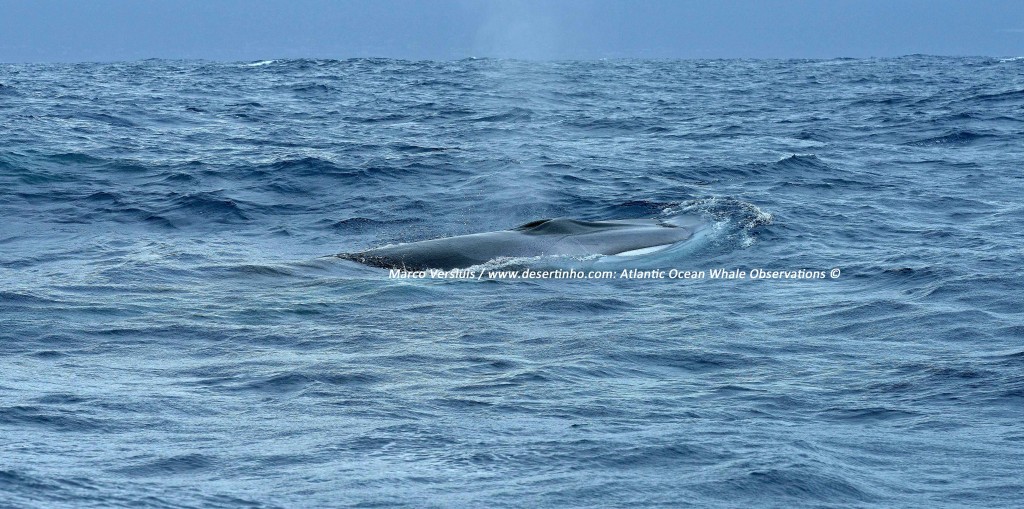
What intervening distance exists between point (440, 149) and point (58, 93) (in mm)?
20098

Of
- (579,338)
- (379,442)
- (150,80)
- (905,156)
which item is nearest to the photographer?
(379,442)

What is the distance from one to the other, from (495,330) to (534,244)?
4.27 meters

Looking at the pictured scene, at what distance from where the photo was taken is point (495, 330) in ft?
40.7

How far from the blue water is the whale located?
41 centimetres

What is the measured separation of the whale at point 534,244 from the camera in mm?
15656

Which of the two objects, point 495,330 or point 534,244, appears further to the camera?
point 534,244

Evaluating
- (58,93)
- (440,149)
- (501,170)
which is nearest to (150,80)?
(58,93)

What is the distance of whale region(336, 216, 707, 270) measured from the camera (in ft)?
51.4

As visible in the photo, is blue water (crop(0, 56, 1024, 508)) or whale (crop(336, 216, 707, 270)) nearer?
blue water (crop(0, 56, 1024, 508))

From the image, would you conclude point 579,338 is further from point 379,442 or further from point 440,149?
point 440,149

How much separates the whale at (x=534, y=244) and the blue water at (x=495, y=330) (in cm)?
41

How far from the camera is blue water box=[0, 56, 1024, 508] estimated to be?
7.66 m

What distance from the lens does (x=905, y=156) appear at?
2864cm

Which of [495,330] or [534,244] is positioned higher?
[534,244]
